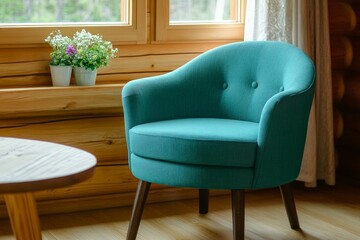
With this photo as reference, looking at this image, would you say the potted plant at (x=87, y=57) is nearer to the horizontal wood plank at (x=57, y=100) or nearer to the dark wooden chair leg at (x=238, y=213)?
the horizontal wood plank at (x=57, y=100)

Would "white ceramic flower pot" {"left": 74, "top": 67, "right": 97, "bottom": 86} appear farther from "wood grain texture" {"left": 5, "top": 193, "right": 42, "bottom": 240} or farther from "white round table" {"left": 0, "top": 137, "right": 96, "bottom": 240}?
"wood grain texture" {"left": 5, "top": 193, "right": 42, "bottom": 240}

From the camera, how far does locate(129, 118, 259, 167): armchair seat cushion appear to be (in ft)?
10.3

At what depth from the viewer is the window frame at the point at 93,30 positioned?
145 inches

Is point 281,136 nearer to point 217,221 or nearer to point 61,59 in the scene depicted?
point 217,221

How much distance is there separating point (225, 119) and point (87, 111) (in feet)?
2.30

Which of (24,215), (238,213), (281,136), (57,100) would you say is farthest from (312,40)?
(24,215)

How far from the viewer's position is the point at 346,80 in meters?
4.55

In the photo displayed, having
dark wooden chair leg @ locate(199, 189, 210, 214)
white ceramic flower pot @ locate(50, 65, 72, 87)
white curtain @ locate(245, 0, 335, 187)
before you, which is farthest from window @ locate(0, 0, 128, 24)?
dark wooden chair leg @ locate(199, 189, 210, 214)

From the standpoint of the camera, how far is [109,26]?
3902 millimetres

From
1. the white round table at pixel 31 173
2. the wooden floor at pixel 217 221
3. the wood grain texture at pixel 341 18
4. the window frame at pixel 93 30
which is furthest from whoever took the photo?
the wood grain texture at pixel 341 18

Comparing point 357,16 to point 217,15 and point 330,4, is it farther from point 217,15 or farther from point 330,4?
point 217,15

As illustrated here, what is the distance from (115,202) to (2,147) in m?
1.47

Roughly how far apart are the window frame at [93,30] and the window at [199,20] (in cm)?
10

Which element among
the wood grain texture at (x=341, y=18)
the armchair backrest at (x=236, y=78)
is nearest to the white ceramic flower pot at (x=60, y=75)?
the armchair backrest at (x=236, y=78)
